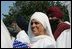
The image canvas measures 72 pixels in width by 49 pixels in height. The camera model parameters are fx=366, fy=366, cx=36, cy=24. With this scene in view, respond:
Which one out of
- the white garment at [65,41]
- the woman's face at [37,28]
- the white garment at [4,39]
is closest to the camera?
the white garment at [4,39]

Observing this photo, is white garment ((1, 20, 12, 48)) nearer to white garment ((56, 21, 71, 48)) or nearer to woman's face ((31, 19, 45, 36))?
woman's face ((31, 19, 45, 36))

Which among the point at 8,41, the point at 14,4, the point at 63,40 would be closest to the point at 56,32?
the point at 63,40

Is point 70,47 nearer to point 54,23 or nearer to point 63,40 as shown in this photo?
point 63,40

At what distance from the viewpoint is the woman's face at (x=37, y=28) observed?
6.18m

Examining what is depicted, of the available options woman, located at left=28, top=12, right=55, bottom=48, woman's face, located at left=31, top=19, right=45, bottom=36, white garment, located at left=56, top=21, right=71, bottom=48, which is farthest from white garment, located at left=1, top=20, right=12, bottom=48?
white garment, located at left=56, top=21, right=71, bottom=48

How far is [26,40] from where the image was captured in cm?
723

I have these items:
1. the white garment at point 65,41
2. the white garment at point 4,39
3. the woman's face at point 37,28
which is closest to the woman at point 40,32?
the woman's face at point 37,28

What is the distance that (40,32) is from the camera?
6207 mm

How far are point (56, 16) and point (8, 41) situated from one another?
1662 mm

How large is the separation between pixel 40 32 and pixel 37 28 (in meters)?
0.09

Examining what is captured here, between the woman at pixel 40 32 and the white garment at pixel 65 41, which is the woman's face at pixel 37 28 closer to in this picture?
the woman at pixel 40 32

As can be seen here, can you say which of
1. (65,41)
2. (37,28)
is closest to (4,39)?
(37,28)

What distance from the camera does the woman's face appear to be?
618 cm

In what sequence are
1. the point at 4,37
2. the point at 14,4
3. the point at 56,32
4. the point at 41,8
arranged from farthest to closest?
the point at 14,4 < the point at 41,8 < the point at 56,32 < the point at 4,37
